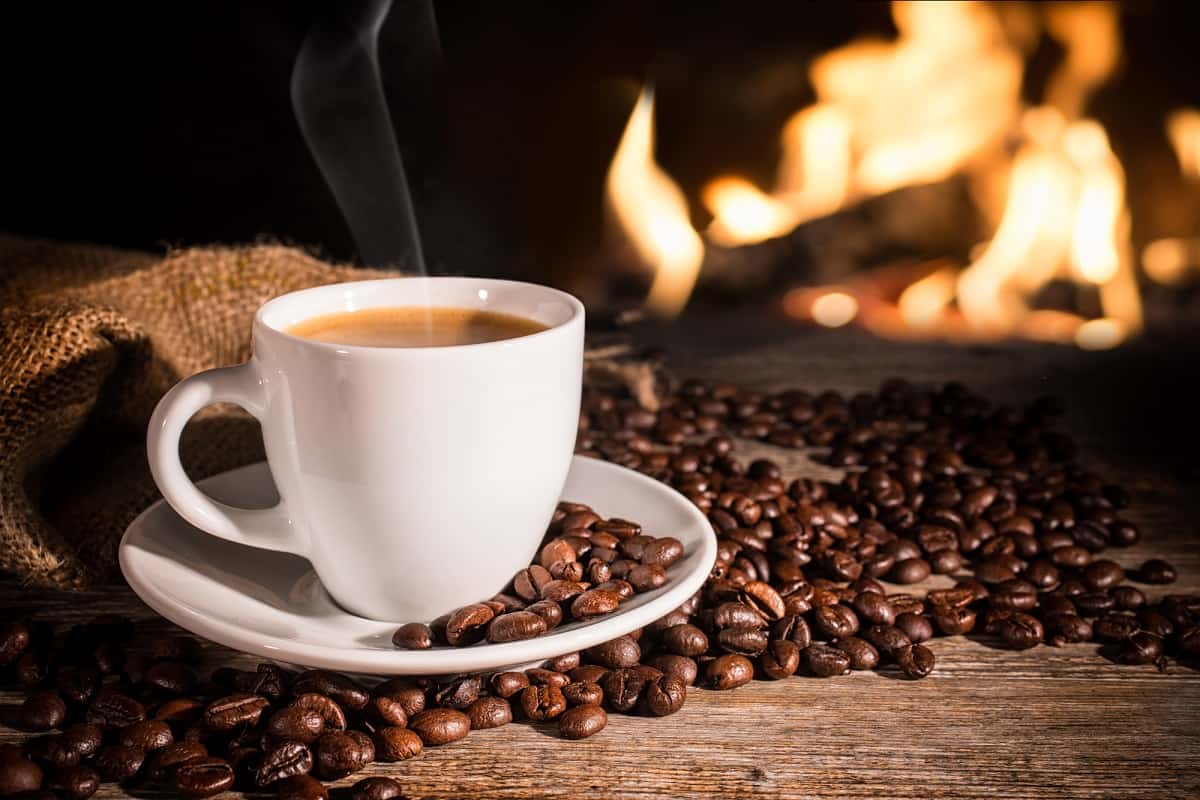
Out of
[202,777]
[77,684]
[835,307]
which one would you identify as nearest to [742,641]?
[202,777]

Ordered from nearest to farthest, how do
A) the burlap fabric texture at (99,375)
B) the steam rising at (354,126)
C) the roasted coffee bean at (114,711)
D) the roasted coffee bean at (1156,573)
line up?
1. the roasted coffee bean at (114,711)
2. the burlap fabric texture at (99,375)
3. the roasted coffee bean at (1156,573)
4. the steam rising at (354,126)

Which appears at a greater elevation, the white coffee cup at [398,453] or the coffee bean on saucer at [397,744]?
the white coffee cup at [398,453]

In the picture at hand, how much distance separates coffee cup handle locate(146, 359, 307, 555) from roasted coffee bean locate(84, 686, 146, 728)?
0.49 ft

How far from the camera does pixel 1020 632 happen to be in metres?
1.02

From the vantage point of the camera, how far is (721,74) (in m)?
2.44

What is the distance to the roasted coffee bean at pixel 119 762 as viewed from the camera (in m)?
0.78

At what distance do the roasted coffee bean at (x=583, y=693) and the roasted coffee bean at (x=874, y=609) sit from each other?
0.29 m

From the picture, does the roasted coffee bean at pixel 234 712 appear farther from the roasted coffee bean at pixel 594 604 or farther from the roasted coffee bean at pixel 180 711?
the roasted coffee bean at pixel 594 604

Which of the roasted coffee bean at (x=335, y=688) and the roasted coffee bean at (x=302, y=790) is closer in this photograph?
the roasted coffee bean at (x=302, y=790)

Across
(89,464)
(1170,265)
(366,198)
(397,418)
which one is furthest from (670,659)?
(1170,265)

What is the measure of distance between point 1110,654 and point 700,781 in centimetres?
46

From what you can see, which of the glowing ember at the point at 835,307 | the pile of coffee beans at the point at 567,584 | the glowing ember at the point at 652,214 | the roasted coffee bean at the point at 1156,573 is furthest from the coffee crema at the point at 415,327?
the glowing ember at the point at 835,307

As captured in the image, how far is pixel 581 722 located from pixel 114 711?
14.6 inches

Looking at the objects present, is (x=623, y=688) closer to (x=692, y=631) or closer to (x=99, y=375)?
(x=692, y=631)
